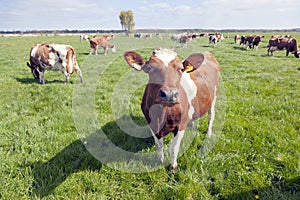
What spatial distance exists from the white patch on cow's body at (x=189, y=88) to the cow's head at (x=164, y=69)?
359 millimetres

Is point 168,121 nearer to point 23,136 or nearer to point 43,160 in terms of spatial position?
point 43,160

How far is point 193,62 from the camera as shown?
3025mm

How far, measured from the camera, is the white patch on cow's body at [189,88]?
10.9 feet

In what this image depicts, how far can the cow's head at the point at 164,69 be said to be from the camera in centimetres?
246

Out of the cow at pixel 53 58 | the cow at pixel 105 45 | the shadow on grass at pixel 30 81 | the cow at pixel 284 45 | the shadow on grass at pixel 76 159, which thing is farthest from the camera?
the cow at pixel 105 45

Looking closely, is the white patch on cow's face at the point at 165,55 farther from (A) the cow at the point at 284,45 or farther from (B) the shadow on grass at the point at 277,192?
(A) the cow at the point at 284,45

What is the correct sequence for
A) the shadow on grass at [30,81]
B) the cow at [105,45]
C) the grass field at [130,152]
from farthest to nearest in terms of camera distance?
the cow at [105,45] → the shadow on grass at [30,81] → the grass field at [130,152]

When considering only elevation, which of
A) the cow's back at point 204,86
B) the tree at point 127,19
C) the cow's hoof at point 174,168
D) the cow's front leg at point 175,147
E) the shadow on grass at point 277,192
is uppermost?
the tree at point 127,19

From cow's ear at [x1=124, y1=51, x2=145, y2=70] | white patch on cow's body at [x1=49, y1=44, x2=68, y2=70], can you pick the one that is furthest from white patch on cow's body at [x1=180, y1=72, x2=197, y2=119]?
white patch on cow's body at [x1=49, y1=44, x2=68, y2=70]

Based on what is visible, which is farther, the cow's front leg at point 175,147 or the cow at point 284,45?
the cow at point 284,45

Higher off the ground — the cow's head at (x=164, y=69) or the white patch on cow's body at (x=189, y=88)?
the cow's head at (x=164, y=69)

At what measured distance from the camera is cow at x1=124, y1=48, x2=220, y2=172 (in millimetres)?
2658

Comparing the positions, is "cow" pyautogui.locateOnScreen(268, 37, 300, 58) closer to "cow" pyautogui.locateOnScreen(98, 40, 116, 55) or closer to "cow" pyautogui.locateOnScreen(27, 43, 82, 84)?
"cow" pyautogui.locateOnScreen(98, 40, 116, 55)

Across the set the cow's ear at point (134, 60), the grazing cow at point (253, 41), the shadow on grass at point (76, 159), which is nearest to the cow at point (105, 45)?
the grazing cow at point (253, 41)
